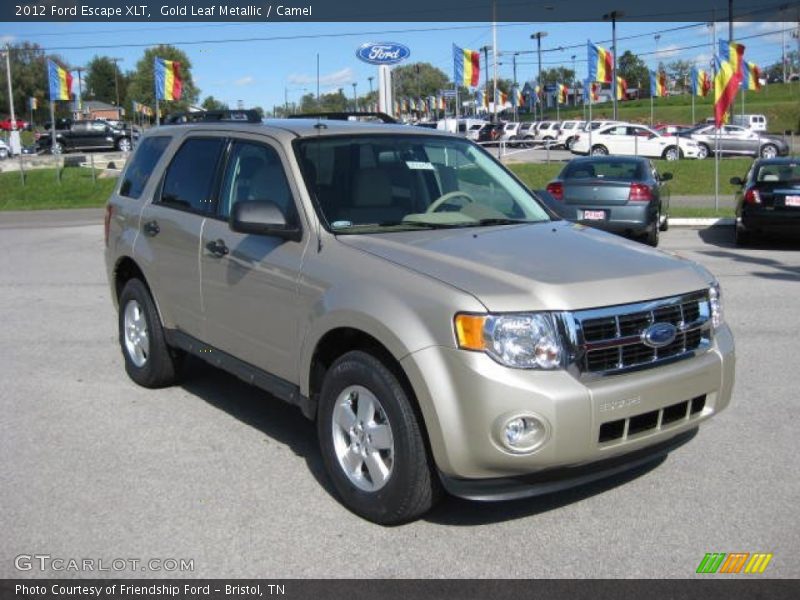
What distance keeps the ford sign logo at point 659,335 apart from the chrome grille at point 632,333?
0.06 feet

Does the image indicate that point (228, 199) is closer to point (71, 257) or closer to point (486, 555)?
point (486, 555)

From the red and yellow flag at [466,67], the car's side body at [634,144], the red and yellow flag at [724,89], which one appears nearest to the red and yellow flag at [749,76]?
the car's side body at [634,144]

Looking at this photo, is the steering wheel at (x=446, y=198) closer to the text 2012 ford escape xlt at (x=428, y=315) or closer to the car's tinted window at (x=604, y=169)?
the text 2012 ford escape xlt at (x=428, y=315)

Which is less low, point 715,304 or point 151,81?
point 151,81

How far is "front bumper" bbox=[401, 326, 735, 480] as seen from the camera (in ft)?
11.5

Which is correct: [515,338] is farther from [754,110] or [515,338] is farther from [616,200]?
[754,110]

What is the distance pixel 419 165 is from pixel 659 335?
1.97 m

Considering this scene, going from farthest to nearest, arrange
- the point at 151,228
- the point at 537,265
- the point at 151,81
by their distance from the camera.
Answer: the point at 151,81 < the point at 151,228 < the point at 537,265

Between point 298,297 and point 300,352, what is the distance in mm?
286

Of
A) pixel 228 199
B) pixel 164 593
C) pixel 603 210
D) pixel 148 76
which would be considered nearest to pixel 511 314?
pixel 164 593

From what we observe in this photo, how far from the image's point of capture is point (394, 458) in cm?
384

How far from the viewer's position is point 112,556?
12.4ft

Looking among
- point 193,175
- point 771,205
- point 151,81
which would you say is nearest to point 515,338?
point 193,175

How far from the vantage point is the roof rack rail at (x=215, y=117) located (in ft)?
18.5
